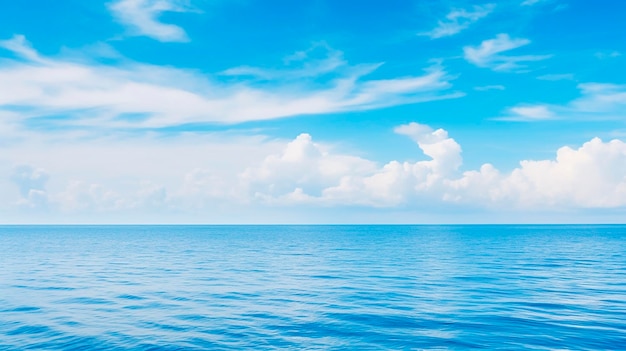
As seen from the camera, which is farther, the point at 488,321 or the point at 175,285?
the point at 175,285

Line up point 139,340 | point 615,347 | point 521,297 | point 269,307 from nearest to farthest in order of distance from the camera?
1. point 615,347
2. point 139,340
3. point 269,307
4. point 521,297

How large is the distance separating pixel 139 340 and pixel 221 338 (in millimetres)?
5224

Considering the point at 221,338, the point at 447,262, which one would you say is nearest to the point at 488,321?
the point at 221,338

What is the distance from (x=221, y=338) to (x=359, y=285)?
2485 centimetres

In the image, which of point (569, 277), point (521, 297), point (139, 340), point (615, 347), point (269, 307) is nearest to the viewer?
point (615, 347)

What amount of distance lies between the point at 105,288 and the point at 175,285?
746 centimetres

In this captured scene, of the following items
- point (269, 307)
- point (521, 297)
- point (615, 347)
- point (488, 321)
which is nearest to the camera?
point (615, 347)

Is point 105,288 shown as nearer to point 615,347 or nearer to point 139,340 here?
point 139,340

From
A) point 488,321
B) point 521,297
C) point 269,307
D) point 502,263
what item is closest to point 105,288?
point 269,307

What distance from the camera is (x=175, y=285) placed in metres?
52.4

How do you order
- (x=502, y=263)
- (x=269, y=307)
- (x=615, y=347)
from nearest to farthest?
(x=615, y=347), (x=269, y=307), (x=502, y=263)

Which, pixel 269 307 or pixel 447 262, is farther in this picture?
pixel 447 262

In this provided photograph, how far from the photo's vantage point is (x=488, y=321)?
111 ft

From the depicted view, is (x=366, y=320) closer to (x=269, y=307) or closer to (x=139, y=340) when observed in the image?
(x=269, y=307)
